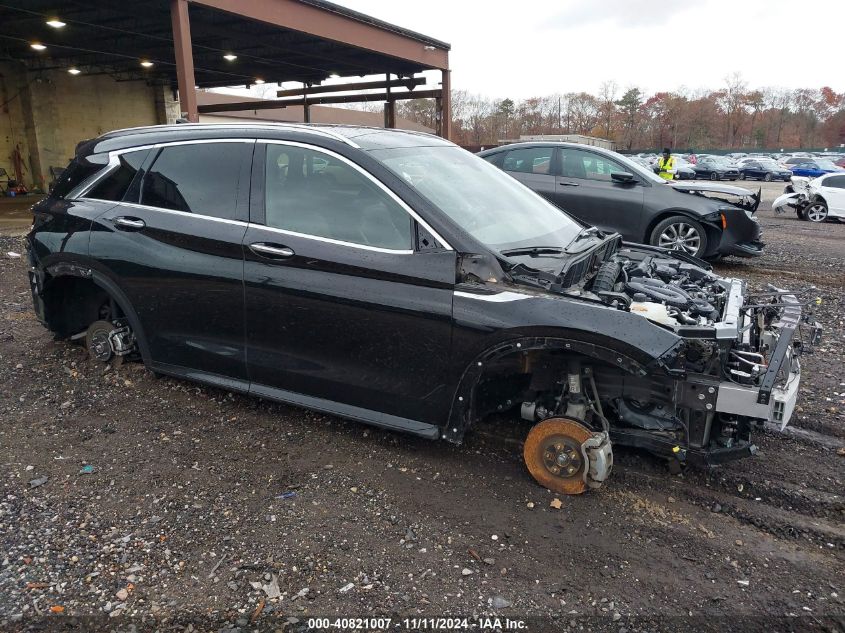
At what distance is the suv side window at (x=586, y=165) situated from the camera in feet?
28.3

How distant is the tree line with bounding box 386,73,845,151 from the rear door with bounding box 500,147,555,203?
7260 cm

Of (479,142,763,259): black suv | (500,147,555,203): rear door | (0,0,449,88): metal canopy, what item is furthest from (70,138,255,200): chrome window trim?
(0,0,449,88): metal canopy

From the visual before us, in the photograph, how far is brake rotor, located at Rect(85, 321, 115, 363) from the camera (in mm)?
Answer: 4660

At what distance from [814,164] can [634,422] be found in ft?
144

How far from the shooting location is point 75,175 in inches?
176

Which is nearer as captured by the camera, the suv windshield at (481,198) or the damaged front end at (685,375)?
the damaged front end at (685,375)

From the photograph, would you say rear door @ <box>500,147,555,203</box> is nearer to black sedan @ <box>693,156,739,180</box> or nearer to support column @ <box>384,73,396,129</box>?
support column @ <box>384,73,396,129</box>

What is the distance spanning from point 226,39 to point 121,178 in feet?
46.3

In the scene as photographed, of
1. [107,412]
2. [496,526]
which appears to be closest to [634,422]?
[496,526]

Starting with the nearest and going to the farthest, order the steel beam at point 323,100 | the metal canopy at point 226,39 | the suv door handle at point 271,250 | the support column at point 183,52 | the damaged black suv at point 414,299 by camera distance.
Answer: the damaged black suv at point 414,299 → the suv door handle at point 271,250 → the support column at point 183,52 → the metal canopy at point 226,39 → the steel beam at point 323,100

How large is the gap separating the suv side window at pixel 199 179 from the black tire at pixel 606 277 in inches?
84.6

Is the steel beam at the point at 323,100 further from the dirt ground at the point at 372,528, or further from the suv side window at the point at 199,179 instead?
the dirt ground at the point at 372,528

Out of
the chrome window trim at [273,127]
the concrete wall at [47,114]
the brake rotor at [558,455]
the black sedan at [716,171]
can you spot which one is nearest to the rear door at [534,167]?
the chrome window trim at [273,127]

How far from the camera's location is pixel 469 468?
3512mm
